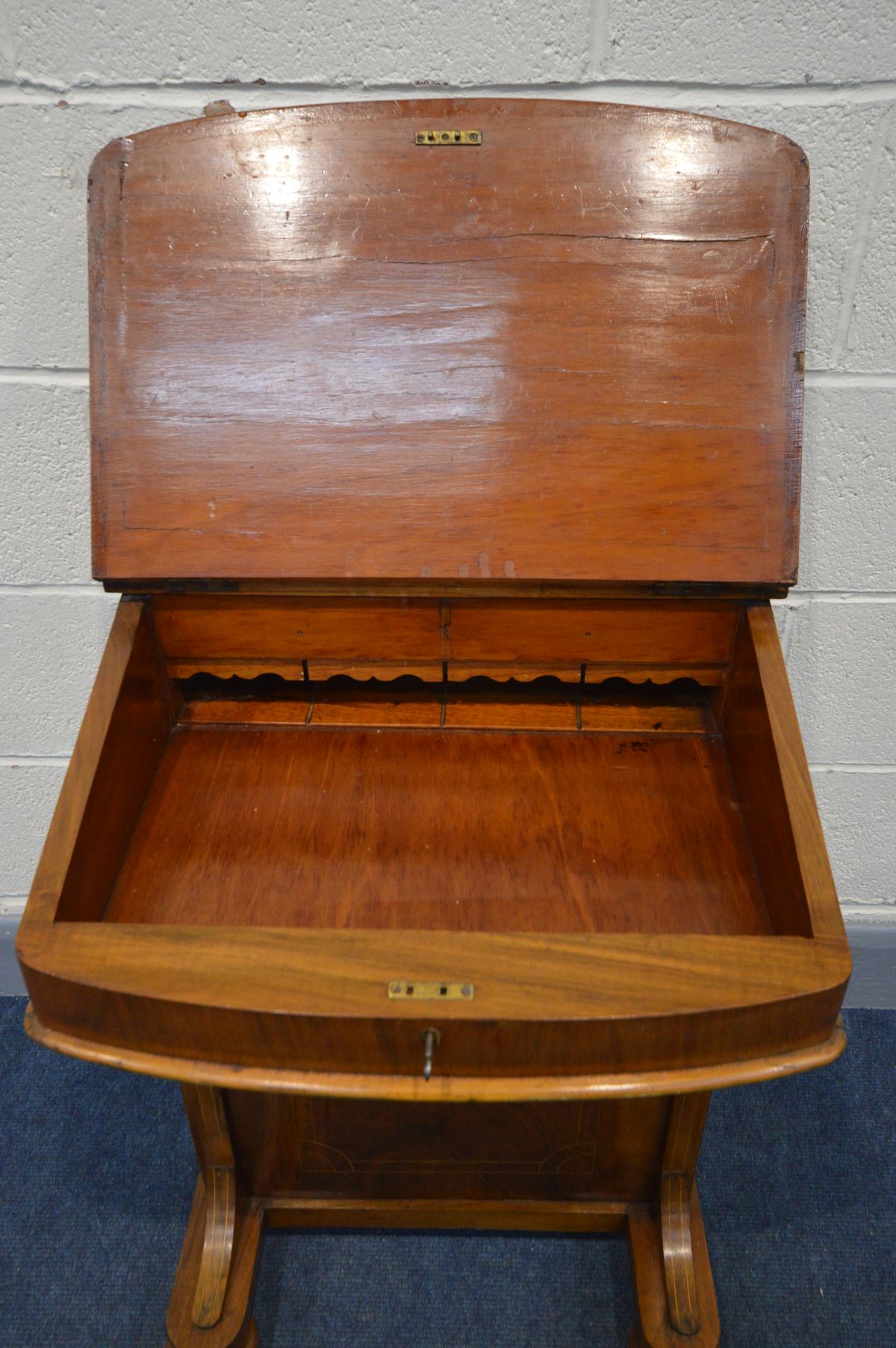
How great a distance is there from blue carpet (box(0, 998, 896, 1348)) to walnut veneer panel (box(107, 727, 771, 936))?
0.79 metres

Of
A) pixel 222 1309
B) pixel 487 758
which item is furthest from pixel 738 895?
pixel 222 1309

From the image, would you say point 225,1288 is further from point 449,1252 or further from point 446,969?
point 446,969

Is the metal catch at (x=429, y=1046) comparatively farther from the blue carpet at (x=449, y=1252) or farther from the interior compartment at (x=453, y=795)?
the blue carpet at (x=449, y=1252)

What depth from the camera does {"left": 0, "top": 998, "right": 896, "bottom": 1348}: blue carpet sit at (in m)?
1.24

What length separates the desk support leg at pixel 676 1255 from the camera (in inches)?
45.7

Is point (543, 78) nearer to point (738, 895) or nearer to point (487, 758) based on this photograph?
point (487, 758)

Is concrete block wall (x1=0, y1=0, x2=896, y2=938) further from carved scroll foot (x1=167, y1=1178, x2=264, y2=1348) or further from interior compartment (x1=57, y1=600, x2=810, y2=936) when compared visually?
carved scroll foot (x1=167, y1=1178, x2=264, y2=1348)

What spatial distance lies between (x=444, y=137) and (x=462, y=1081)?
0.86 metres

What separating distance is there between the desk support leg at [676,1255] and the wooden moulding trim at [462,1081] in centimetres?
48

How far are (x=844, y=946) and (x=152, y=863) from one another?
59cm

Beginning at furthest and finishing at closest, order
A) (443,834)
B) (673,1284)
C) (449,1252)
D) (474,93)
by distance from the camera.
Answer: (449,1252) → (673,1284) → (474,93) → (443,834)

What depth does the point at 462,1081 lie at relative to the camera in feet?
2.27

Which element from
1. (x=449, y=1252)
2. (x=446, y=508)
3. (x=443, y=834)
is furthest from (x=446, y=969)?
(x=449, y=1252)

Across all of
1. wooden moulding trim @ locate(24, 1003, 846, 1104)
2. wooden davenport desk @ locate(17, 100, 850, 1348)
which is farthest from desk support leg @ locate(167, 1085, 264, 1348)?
wooden moulding trim @ locate(24, 1003, 846, 1104)
